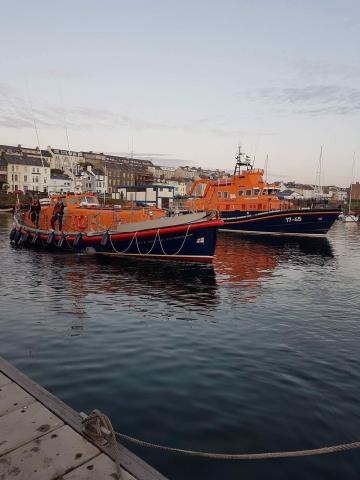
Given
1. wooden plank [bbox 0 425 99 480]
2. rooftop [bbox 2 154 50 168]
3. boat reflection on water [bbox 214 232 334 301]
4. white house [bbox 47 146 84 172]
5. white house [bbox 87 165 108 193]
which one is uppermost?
white house [bbox 47 146 84 172]

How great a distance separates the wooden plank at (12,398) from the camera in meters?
4.91

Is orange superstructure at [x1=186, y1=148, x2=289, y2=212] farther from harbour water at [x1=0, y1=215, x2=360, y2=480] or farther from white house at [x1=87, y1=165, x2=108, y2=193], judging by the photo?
white house at [x1=87, y1=165, x2=108, y2=193]

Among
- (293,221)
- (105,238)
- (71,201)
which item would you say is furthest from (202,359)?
(293,221)

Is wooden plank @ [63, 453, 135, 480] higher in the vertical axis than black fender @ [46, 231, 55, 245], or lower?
lower

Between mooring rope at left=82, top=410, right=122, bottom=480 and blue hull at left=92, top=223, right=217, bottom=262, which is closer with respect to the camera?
mooring rope at left=82, top=410, right=122, bottom=480

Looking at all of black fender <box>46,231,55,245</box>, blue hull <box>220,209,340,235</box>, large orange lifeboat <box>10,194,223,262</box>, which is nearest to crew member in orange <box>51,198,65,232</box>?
large orange lifeboat <box>10,194,223,262</box>

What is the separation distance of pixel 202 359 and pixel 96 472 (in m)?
4.95

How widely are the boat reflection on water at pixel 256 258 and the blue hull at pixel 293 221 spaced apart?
208 centimetres

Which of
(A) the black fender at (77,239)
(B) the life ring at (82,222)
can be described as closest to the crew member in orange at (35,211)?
(B) the life ring at (82,222)

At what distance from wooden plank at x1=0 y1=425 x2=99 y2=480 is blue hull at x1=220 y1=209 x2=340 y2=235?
40111mm

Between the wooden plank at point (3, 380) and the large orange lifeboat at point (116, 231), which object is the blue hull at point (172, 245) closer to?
the large orange lifeboat at point (116, 231)

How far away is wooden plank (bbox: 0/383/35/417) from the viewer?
491cm

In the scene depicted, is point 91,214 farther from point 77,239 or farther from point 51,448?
point 51,448

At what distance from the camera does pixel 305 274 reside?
20297 millimetres
